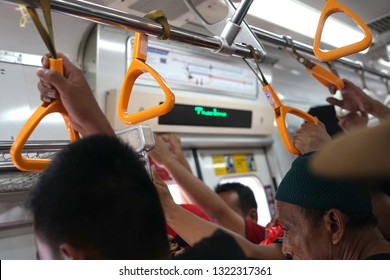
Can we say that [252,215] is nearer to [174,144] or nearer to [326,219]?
[174,144]

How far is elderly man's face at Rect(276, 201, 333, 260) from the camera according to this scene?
116 centimetres

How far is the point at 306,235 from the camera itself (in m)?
1.18

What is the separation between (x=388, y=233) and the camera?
4.85ft

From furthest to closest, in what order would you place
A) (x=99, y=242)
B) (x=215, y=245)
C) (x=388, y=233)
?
(x=388, y=233), (x=215, y=245), (x=99, y=242)

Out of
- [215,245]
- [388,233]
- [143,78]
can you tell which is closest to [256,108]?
[143,78]

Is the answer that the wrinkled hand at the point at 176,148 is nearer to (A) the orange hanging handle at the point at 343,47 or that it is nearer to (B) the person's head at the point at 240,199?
(B) the person's head at the point at 240,199

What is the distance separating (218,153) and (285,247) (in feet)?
6.45

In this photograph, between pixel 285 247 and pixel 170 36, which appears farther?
pixel 285 247

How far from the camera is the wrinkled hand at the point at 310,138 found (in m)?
1.27

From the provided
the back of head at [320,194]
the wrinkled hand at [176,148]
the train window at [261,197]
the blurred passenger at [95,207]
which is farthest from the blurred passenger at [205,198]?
the train window at [261,197]

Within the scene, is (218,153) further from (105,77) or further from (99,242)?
(99,242)

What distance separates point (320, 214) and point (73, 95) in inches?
32.1

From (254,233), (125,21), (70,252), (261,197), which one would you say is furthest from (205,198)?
(261,197)

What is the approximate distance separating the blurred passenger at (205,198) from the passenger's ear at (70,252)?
3.94 feet
